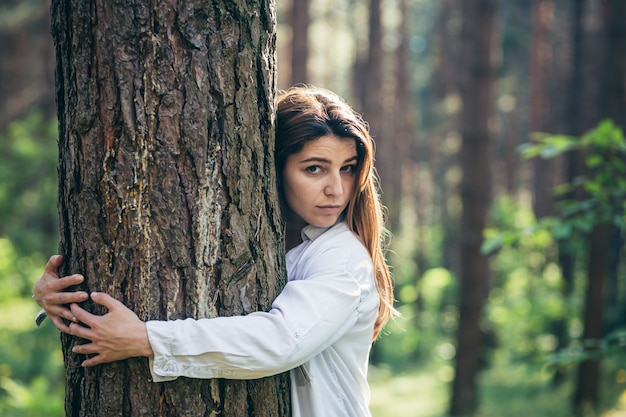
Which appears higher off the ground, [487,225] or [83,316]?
[83,316]

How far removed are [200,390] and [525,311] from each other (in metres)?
10.7

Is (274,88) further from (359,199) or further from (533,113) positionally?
(533,113)

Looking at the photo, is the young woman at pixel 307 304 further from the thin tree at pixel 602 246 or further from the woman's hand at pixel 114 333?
the thin tree at pixel 602 246

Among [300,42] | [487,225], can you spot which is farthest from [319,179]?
[300,42]

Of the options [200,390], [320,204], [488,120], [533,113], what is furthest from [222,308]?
[533,113]

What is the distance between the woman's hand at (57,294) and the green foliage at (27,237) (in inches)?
204

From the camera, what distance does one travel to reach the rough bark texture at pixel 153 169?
1896mm

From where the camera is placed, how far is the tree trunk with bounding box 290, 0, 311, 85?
11.4 m

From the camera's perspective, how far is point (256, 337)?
192 cm

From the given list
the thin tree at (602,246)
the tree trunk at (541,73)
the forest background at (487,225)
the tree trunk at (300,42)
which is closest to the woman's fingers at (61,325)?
the forest background at (487,225)

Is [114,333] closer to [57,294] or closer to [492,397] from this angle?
[57,294]

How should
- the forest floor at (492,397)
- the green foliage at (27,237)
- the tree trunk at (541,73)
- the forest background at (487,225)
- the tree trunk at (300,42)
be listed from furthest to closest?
the tree trunk at (541,73) → the tree trunk at (300,42) → the forest floor at (492,397) → the green foliage at (27,237) → the forest background at (487,225)

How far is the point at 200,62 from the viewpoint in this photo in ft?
6.42

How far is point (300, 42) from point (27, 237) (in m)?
5.85
